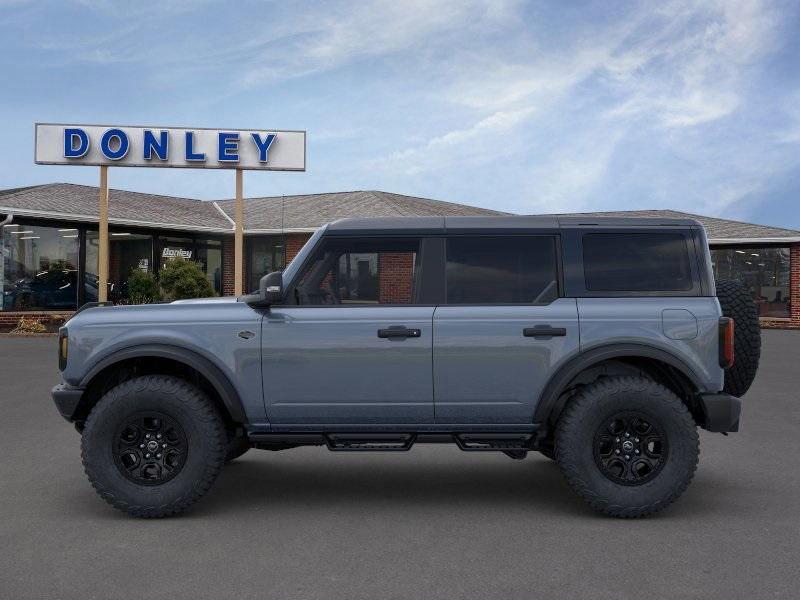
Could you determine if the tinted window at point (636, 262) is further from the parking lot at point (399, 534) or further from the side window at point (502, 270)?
the parking lot at point (399, 534)

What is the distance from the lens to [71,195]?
103 ft

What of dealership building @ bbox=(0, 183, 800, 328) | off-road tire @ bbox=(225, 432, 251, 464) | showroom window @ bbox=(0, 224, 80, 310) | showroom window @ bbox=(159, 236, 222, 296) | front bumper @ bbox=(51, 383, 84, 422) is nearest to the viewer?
front bumper @ bbox=(51, 383, 84, 422)

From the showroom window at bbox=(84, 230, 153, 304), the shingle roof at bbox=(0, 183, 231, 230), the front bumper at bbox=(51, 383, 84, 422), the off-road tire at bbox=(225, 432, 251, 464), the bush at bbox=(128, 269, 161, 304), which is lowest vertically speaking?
the off-road tire at bbox=(225, 432, 251, 464)

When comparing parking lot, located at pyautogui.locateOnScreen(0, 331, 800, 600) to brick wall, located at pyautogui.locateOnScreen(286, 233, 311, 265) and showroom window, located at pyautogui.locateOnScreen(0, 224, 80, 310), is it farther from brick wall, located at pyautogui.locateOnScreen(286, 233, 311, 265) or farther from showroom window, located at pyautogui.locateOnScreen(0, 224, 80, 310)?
brick wall, located at pyautogui.locateOnScreen(286, 233, 311, 265)

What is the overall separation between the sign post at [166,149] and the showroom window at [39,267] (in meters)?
3.87

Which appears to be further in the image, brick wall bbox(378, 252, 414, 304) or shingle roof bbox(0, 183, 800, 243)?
shingle roof bbox(0, 183, 800, 243)

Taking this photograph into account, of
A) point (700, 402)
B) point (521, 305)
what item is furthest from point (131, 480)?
point (700, 402)

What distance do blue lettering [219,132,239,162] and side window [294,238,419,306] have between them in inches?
765

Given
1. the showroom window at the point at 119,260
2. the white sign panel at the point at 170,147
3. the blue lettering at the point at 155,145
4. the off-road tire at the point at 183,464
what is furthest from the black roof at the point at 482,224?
Result: the showroom window at the point at 119,260

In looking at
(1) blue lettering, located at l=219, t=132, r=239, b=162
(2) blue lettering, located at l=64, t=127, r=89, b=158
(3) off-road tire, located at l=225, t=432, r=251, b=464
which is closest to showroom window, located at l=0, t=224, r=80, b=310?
(2) blue lettering, located at l=64, t=127, r=89, b=158

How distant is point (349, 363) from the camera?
568 centimetres

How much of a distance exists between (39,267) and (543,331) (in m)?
24.8

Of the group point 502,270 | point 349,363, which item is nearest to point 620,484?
point 502,270

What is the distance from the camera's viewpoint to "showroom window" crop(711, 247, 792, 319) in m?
31.8
